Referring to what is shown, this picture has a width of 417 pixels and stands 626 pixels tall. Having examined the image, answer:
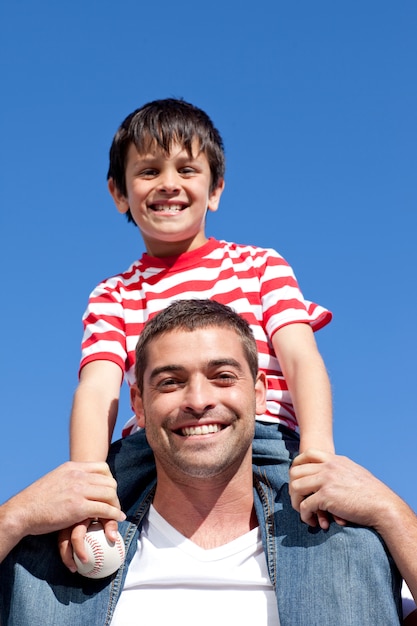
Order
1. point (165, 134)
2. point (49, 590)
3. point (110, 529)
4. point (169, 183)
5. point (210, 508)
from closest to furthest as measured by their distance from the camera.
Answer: point (110, 529) < point (49, 590) < point (210, 508) < point (169, 183) < point (165, 134)

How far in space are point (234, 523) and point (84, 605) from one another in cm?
100

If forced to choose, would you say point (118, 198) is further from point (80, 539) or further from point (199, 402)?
point (80, 539)

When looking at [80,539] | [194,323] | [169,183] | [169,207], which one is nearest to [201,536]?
[80,539]

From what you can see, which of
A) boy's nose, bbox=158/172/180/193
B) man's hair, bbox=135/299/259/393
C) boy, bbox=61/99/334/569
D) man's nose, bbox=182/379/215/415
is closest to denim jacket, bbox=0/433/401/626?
boy, bbox=61/99/334/569

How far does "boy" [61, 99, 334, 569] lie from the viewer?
18.1ft

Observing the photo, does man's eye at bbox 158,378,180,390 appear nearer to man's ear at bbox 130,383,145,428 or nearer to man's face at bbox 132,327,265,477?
man's face at bbox 132,327,265,477

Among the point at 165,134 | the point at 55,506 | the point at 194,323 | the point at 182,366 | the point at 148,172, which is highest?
the point at 165,134

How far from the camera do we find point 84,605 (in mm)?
4809

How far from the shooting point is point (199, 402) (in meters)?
5.07

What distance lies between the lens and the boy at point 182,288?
5531mm

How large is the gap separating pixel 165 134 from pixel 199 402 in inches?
Answer: 86.2

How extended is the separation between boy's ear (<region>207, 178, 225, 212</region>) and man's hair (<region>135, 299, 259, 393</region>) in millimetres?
1260

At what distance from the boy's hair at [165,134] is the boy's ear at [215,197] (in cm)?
4

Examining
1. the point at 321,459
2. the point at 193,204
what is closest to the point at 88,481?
the point at 321,459
